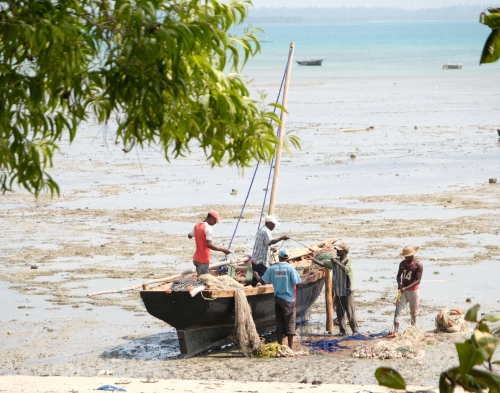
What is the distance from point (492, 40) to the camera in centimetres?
431

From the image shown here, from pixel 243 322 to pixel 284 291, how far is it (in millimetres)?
721

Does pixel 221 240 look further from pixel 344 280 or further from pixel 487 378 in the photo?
pixel 487 378

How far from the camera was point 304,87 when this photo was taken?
238ft

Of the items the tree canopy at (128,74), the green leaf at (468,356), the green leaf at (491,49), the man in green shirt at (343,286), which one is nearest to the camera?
the green leaf at (468,356)

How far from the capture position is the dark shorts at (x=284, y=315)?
12859 millimetres

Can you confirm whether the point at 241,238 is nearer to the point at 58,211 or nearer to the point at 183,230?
the point at 183,230

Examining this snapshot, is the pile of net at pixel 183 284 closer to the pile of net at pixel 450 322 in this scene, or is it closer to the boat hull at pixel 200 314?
the boat hull at pixel 200 314

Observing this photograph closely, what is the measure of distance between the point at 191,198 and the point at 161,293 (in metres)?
12.9

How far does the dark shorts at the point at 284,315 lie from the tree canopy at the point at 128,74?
599 centimetres

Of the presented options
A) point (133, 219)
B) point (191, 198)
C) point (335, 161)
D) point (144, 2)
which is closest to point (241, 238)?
point (133, 219)

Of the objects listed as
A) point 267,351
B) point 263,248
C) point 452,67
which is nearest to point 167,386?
point 267,351

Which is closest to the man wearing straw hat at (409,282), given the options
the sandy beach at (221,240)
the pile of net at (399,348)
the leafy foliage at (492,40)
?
the pile of net at (399,348)

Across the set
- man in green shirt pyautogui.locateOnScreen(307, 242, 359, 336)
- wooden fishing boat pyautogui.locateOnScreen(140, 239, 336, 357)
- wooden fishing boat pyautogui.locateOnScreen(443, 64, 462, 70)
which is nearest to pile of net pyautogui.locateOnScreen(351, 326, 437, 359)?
man in green shirt pyautogui.locateOnScreen(307, 242, 359, 336)

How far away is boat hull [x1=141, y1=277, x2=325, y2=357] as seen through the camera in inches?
496
